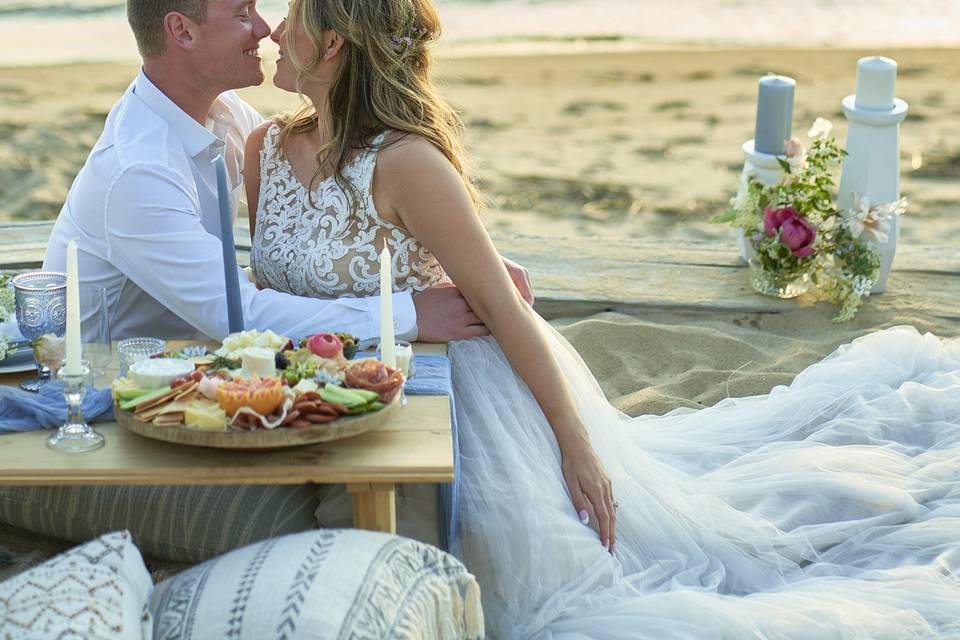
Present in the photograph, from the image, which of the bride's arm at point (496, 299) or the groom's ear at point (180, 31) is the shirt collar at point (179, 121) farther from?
the bride's arm at point (496, 299)

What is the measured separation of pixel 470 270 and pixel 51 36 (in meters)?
12.0

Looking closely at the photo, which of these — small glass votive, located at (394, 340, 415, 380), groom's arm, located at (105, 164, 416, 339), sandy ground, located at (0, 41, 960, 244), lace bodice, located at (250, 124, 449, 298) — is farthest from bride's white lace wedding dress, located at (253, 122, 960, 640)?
sandy ground, located at (0, 41, 960, 244)

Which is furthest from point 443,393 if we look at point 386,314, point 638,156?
point 638,156

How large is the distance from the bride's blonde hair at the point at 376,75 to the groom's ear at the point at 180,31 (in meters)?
0.59

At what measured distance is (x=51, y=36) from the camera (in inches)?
524

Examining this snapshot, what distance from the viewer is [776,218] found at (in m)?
4.71

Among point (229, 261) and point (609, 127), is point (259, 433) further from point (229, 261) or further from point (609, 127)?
point (609, 127)

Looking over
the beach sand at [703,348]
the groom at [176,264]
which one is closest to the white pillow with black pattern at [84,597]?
the groom at [176,264]

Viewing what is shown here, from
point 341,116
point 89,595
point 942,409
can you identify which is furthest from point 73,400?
point 942,409

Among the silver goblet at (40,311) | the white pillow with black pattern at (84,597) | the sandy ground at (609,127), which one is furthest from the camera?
the sandy ground at (609,127)

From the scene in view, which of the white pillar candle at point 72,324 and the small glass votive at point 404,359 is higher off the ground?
the white pillar candle at point 72,324

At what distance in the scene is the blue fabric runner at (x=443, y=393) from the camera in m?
2.46

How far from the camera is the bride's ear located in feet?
9.29

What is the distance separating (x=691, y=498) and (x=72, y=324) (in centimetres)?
159
